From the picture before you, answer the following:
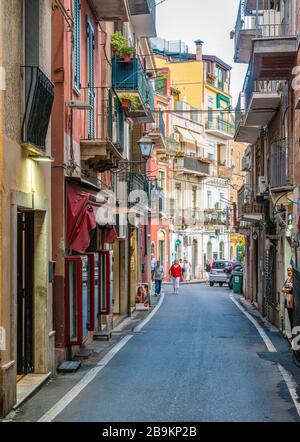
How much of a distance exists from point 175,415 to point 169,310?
710 inches

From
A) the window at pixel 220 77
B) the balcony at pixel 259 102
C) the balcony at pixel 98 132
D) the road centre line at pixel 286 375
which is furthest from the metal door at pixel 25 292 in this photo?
the window at pixel 220 77

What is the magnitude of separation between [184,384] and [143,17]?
725 inches

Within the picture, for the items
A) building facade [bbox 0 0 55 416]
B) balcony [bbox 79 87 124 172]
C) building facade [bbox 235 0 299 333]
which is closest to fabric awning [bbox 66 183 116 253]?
balcony [bbox 79 87 124 172]

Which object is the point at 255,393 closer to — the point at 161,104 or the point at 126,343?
the point at 126,343

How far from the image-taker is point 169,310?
1090 inches

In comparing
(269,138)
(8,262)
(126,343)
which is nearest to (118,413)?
(8,262)

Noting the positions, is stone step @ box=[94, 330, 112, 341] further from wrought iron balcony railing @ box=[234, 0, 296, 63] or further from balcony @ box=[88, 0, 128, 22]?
wrought iron balcony railing @ box=[234, 0, 296, 63]

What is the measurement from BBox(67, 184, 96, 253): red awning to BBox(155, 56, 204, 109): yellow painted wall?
52167 mm

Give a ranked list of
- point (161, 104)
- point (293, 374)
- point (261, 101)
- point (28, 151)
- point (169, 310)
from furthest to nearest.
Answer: point (161, 104), point (169, 310), point (261, 101), point (293, 374), point (28, 151)

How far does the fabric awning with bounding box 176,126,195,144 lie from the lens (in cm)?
5999

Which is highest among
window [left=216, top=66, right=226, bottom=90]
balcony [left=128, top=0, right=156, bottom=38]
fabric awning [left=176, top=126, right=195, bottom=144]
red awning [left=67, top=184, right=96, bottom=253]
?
window [left=216, top=66, right=226, bottom=90]

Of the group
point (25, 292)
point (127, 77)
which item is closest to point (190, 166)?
point (127, 77)

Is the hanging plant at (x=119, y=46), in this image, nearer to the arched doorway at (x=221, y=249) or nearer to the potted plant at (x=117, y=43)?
the potted plant at (x=117, y=43)

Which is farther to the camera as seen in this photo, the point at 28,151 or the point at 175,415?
the point at 28,151
